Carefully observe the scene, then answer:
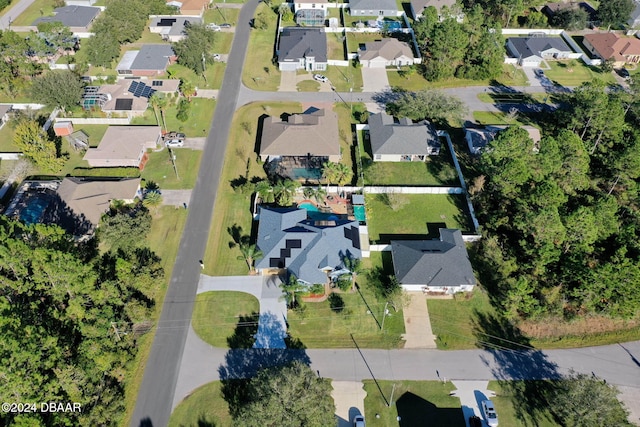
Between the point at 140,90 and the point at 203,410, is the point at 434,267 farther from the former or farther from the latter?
the point at 140,90

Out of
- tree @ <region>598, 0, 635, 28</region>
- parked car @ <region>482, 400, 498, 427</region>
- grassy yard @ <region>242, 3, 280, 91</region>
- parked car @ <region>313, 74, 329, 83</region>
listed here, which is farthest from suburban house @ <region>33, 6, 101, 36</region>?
tree @ <region>598, 0, 635, 28</region>

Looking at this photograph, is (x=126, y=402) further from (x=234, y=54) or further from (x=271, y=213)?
(x=234, y=54)

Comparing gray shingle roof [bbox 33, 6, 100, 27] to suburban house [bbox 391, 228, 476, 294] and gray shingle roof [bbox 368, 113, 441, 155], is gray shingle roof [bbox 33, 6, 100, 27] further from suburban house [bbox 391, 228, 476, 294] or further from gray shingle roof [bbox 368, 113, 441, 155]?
suburban house [bbox 391, 228, 476, 294]

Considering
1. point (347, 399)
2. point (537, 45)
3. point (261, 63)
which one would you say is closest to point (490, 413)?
point (347, 399)

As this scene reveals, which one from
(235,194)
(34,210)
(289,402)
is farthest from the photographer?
(235,194)

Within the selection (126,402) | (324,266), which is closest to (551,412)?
(324,266)
